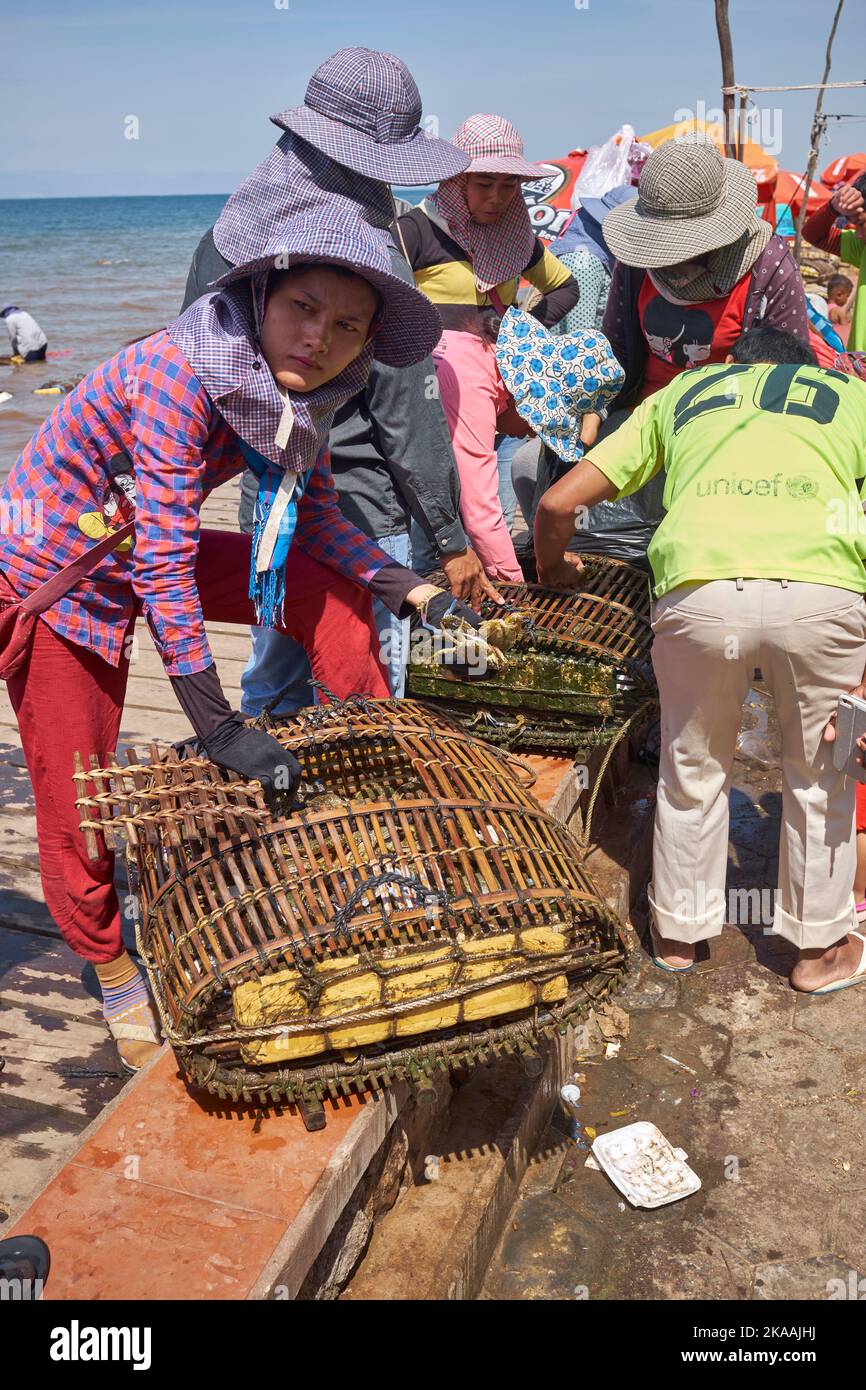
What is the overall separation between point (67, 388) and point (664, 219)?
12084 mm

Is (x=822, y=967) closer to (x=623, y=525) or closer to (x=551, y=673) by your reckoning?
(x=551, y=673)

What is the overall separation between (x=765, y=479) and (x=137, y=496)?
5.11 feet

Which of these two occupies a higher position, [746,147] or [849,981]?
[746,147]

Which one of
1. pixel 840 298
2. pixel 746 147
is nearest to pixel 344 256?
pixel 840 298

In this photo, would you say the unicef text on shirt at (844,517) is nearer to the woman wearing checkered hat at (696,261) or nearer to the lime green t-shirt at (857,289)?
the woman wearing checkered hat at (696,261)

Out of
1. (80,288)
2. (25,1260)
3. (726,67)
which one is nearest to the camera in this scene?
(25,1260)

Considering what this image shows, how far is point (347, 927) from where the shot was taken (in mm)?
2010

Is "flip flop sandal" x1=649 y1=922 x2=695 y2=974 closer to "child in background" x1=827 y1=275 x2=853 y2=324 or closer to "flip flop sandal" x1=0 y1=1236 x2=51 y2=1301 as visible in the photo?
"flip flop sandal" x1=0 y1=1236 x2=51 y2=1301

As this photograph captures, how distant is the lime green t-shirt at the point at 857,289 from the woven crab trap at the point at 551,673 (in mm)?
2340

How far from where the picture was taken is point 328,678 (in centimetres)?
275

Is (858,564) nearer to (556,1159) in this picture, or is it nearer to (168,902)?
(556,1159)

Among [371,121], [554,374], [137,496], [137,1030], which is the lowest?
[137,1030]

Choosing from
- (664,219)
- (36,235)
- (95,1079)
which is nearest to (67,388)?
(664,219)

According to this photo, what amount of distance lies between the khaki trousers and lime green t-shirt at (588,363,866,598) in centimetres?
6
